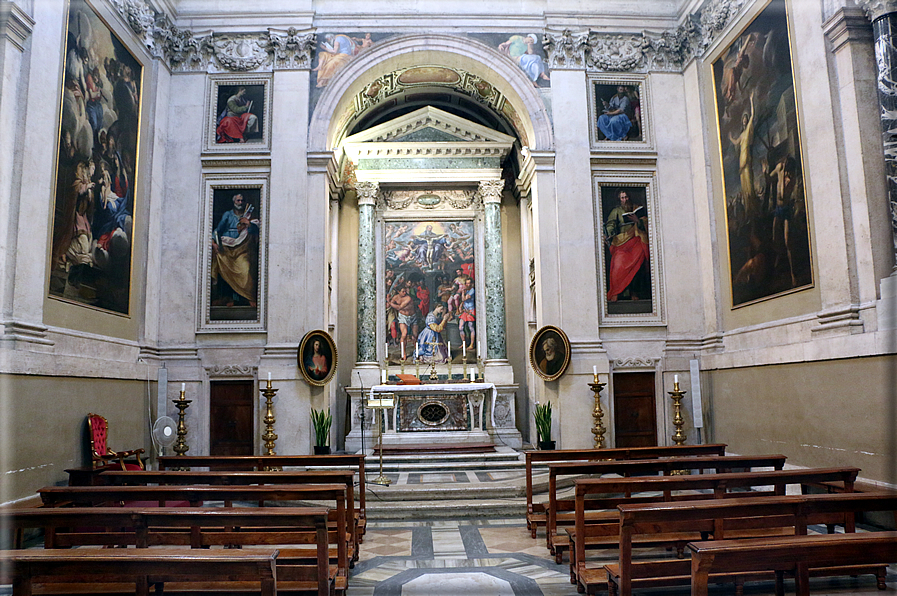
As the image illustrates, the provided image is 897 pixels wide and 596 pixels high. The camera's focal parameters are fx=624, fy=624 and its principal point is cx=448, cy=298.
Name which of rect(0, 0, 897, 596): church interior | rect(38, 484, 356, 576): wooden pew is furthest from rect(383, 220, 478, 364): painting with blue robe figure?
rect(38, 484, 356, 576): wooden pew

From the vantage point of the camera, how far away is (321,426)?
10820mm

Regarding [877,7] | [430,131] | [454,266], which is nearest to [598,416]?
[454,266]

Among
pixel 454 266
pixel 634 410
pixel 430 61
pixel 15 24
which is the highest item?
pixel 430 61

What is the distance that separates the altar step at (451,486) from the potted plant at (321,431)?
80 cm

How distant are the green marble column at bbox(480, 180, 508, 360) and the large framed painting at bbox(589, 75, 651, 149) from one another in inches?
129

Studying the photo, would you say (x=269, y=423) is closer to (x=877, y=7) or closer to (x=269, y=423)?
(x=269, y=423)

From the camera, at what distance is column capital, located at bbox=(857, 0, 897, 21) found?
23.0 ft

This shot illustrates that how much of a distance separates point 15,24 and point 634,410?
35.9ft

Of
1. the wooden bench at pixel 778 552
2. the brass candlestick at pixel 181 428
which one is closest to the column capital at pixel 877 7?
the wooden bench at pixel 778 552

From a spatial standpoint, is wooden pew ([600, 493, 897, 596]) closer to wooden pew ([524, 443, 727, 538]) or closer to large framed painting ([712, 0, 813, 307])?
wooden pew ([524, 443, 727, 538])

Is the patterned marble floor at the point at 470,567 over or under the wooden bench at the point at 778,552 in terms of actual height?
under

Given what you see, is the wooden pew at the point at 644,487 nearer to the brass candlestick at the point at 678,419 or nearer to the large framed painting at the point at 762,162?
the large framed painting at the point at 762,162

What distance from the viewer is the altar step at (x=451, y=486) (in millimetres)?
7898

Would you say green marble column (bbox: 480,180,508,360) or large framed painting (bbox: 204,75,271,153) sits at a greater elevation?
large framed painting (bbox: 204,75,271,153)
